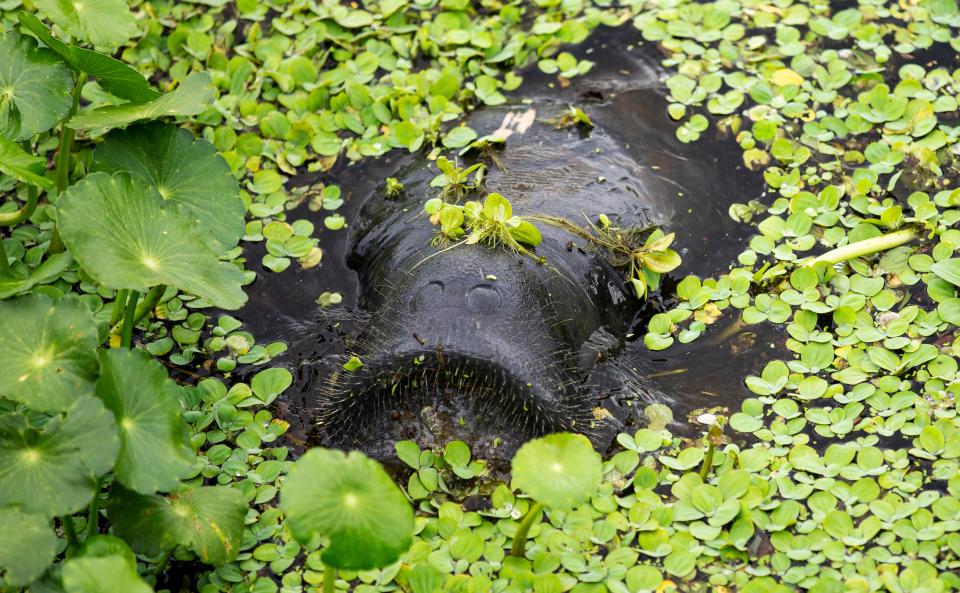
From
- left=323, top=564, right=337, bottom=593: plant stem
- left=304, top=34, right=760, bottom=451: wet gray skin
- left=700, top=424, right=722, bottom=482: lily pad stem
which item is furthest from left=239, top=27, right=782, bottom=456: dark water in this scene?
left=323, top=564, right=337, bottom=593: plant stem

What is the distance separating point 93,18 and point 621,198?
2.47m

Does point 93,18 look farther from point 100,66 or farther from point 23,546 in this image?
point 23,546

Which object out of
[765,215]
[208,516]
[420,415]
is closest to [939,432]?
[765,215]

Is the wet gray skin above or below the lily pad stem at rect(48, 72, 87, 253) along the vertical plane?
below

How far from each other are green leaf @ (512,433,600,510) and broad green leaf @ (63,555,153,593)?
1.19 meters

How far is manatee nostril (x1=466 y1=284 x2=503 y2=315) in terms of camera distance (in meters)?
3.96

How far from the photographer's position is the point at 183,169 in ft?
13.4

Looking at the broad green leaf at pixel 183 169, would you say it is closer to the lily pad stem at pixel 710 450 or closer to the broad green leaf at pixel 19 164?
the broad green leaf at pixel 19 164

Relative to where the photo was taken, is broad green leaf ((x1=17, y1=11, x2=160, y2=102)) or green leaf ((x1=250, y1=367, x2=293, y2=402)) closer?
broad green leaf ((x1=17, y1=11, x2=160, y2=102))

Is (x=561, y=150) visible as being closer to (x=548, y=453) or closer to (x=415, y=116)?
(x=415, y=116)

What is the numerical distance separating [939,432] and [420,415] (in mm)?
2028

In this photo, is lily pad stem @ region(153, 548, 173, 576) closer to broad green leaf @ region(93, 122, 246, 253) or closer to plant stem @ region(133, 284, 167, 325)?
plant stem @ region(133, 284, 167, 325)

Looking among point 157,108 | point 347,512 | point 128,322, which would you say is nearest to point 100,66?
point 157,108

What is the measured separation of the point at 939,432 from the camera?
394 centimetres
